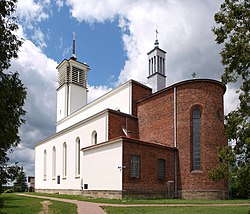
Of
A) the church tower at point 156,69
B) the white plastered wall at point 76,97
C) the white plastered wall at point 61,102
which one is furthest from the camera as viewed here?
the white plastered wall at point 61,102

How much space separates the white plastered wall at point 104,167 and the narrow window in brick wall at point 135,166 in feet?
3.39

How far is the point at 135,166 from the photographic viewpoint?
83.1 ft

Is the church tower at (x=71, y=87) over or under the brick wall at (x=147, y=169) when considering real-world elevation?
over

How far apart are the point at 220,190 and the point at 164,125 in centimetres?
737

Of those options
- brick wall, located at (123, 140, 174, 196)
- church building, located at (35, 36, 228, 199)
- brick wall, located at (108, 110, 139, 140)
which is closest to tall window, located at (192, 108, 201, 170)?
church building, located at (35, 36, 228, 199)

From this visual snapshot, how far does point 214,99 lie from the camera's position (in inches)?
1123

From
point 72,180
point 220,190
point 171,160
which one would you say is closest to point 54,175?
point 72,180

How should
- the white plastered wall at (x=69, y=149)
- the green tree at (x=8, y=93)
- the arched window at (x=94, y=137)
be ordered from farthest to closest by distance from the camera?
the arched window at (x=94, y=137), the white plastered wall at (x=69, y=149), the green tree at (x=8, y=93)

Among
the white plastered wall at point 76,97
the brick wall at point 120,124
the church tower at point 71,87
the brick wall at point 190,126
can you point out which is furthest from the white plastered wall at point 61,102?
the brick wall at point 190,126

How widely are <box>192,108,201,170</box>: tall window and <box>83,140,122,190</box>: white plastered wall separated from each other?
726 centimetres

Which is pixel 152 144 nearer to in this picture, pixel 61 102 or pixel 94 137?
pixel 94 137

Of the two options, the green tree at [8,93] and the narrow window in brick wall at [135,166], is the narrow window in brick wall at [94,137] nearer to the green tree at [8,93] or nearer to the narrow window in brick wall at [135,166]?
the narrow window in brick wall at [135,166]

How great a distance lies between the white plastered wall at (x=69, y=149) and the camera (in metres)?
31.3

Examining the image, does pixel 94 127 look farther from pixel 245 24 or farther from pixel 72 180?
pixel 245 24
